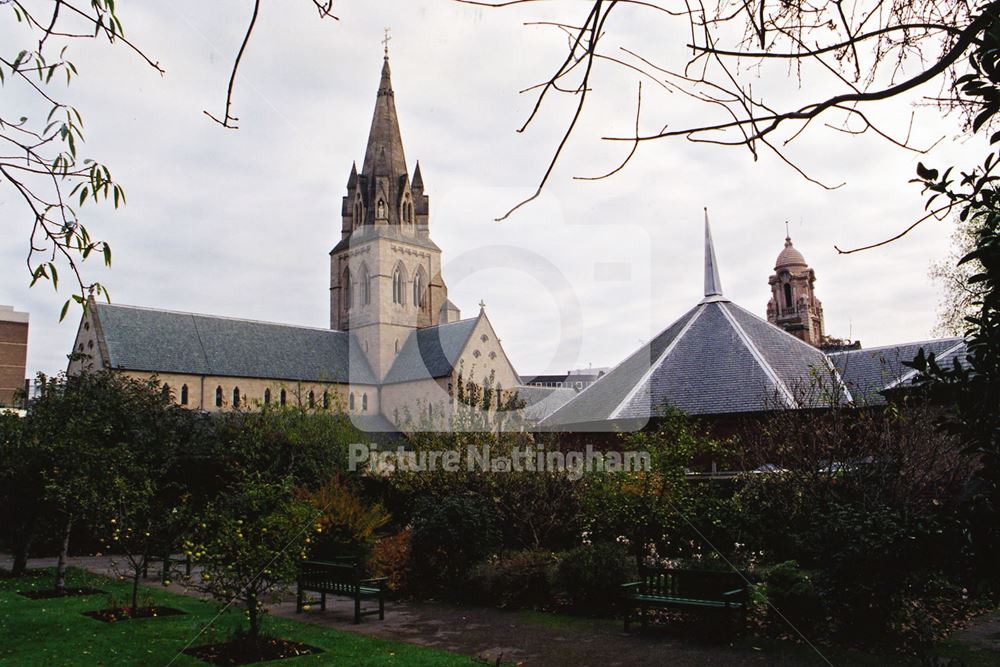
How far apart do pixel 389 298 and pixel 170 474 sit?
3617 centimetres

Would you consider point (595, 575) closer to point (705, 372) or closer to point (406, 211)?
point (705, 372)

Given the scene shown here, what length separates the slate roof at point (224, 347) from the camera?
44.9 metres

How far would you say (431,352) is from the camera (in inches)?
2167

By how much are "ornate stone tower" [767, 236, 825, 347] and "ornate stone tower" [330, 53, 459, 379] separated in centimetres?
2615

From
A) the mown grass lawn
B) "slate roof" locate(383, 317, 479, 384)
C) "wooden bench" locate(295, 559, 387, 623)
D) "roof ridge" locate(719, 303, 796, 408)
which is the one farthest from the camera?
"slate roof" locate(383, 317, 479, 384)

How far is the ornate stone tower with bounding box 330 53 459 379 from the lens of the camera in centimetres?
5619

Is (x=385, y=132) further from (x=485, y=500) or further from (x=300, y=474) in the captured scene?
(x=485, y=500)

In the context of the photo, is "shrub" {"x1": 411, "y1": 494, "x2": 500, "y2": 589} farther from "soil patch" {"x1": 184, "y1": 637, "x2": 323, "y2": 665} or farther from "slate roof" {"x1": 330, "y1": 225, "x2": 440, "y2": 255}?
"slate roof" {"x1": 330, "y1": 225, "x2": 440, "y2": 255}

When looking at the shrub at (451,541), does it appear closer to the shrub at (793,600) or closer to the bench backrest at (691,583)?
→ the bench backrest at (691,583)

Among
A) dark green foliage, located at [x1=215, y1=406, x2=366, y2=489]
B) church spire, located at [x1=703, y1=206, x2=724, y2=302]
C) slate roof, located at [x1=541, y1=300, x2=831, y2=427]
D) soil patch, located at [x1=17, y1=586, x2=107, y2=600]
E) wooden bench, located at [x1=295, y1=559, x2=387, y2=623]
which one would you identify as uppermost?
church spire, located at [x1=703, y1=206, x2=724, y2=302]

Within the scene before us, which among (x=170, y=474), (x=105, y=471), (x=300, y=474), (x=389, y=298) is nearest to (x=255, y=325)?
(x=389, y=298)

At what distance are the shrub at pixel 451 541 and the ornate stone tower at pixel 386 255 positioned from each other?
138ft

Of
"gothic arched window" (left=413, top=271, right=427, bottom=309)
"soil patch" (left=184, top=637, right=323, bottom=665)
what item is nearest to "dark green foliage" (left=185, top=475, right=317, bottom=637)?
"soil patch" (left=184, top=637, right=323, bottom=665)

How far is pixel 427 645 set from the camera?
952 centimetres
